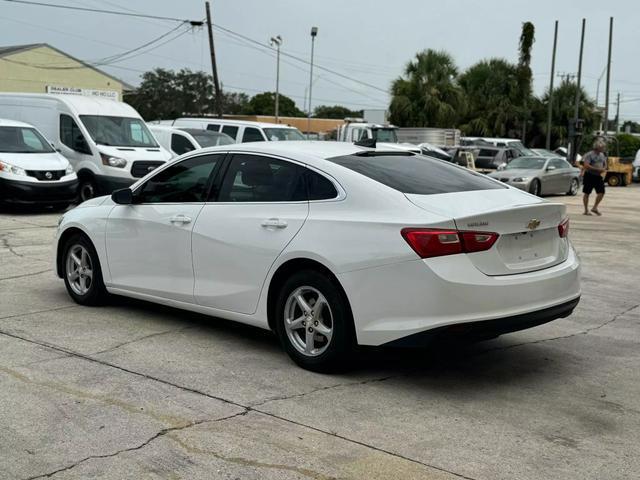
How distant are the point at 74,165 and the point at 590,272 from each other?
445 inches

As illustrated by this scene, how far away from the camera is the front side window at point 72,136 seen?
17389 millimetres

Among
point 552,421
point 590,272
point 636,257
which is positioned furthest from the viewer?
point 636,257

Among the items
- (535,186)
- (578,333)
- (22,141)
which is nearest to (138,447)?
(578,333)

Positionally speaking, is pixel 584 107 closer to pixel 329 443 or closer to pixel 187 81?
pixel 187 81

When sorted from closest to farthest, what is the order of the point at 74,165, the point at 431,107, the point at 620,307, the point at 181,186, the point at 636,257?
the point at 181,186 < the point at 620,307 < the point at 636,257 < the point at 74,165 < the point at 431,107

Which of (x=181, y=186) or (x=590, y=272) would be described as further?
(x=590, y=272)

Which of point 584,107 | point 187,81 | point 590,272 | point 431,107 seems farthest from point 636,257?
point 187,81

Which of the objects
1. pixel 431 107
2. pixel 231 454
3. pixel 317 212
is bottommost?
pixel 231 454

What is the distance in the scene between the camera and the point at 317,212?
5.63 meters

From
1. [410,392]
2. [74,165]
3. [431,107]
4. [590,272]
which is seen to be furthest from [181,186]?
[431,107]

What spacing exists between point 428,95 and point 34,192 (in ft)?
120

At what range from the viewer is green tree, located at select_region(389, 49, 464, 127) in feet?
160

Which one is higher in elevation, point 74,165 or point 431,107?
point 431,107

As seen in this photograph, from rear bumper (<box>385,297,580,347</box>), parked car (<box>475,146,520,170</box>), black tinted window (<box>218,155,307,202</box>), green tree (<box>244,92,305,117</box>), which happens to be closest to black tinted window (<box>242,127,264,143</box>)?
parked car (<box>475,146,520,170</box>)
